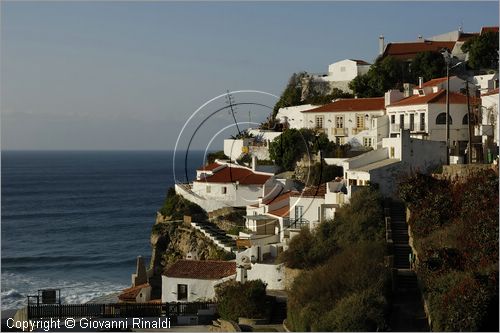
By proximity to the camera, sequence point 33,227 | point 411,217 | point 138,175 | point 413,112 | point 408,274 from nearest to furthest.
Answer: point 408,274, point 411,217, point 413,112, point 33,227, point 138,175

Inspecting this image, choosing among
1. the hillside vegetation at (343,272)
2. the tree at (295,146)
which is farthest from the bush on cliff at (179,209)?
the hillside vegetation at (343,272)

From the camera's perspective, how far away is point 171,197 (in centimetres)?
5391

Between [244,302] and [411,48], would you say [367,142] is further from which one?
[244,302]

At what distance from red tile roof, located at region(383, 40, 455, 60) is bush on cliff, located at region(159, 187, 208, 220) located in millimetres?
17203

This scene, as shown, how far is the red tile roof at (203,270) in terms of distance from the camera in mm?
38406

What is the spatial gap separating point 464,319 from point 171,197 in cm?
2932

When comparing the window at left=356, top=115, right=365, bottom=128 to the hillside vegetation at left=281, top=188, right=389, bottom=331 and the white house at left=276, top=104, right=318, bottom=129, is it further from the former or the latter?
the hillside vegetation at left=281, top=188, right=389, bottom=331

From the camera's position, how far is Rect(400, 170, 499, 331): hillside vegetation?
26.8m

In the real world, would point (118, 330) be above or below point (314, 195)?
below

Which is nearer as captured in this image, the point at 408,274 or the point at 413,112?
the point at 408,274

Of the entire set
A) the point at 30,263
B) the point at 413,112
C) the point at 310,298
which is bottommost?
the point at 30,263

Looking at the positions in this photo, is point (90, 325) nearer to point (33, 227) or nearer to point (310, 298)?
point (310, 298)

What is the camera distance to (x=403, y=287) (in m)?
31.8

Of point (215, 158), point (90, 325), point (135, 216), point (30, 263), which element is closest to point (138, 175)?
point (135, 216)
